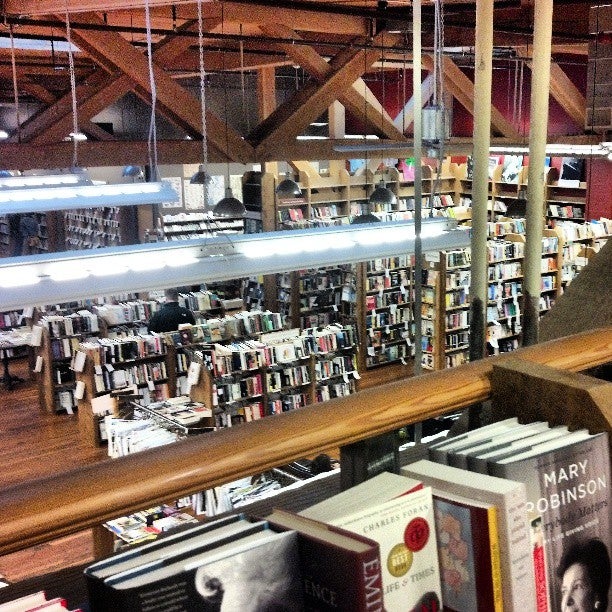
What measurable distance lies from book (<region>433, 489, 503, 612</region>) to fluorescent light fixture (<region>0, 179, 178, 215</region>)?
5.74 m

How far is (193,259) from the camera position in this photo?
6430 millimetres

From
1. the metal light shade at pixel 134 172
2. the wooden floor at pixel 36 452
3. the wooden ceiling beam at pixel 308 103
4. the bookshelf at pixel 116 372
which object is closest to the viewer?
the wooden floor at pixel 36 452

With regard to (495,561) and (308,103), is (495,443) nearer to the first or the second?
(495,561)

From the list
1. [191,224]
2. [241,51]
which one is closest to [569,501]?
[241,51]

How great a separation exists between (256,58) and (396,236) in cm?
672

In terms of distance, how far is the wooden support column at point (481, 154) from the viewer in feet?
6.64

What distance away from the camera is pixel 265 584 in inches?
36.2

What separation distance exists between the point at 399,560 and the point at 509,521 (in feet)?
0.49

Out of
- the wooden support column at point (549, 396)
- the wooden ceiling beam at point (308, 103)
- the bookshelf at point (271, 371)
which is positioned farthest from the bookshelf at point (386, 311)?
the wooden support column at point (549, 396)

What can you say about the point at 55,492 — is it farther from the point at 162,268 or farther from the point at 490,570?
the point at 162,268

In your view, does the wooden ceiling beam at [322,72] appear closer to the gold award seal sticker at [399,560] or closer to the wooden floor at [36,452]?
the wooden floor at [36,452]

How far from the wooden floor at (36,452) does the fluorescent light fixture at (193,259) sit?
8.10 feet

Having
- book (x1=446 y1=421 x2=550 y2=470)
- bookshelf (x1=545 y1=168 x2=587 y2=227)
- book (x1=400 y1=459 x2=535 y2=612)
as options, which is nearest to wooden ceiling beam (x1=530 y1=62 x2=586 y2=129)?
bookshelf (x1=545 y1=168 x2=587 y2=227)

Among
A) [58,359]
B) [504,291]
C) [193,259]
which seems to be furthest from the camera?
[504,291]
